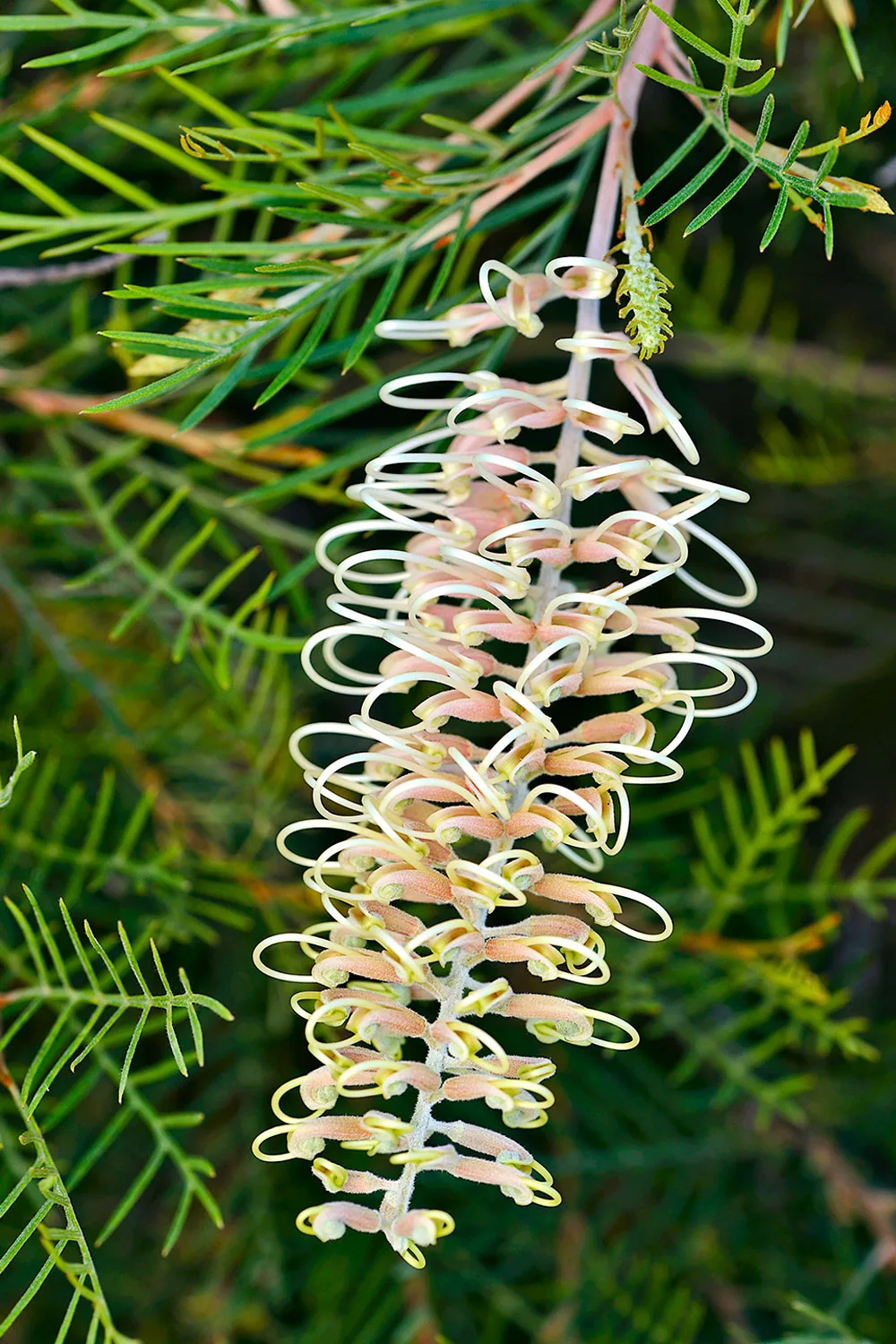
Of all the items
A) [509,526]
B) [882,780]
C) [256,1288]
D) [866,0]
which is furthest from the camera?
[882,780]

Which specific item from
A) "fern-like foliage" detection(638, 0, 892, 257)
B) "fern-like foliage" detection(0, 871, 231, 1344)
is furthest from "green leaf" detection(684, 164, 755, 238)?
"fern-like foliage" detection(0, 871, 231, 1344)

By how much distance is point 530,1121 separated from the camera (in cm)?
25

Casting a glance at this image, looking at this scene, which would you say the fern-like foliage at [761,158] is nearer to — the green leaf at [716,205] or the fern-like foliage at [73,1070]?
the green leaf at [716,205]

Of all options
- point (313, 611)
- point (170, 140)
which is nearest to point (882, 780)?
point (313, 611)

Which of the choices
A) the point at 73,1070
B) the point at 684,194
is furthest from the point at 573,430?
the point at 73,1070

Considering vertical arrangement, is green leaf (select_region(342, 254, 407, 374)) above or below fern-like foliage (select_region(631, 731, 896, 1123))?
above

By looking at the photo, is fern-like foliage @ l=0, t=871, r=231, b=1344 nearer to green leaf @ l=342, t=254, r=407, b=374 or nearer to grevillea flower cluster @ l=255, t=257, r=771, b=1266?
grevillea flower cluster @ l=255, t=257, r=771, b=1266

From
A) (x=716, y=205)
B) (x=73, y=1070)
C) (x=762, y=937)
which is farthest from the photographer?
→ (x=762, y=937)

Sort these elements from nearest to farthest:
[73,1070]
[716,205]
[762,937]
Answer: [716,205]
[73,1070]
[762,937]

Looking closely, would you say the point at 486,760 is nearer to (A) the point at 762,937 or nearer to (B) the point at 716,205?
(B) the point at 716,205

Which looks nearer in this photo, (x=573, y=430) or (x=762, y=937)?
(x=573, y=430)

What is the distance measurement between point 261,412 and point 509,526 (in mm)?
431

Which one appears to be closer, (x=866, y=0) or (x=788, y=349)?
(x=866, y=0)

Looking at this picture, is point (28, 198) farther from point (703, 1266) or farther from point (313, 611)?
point (703, 1266)
